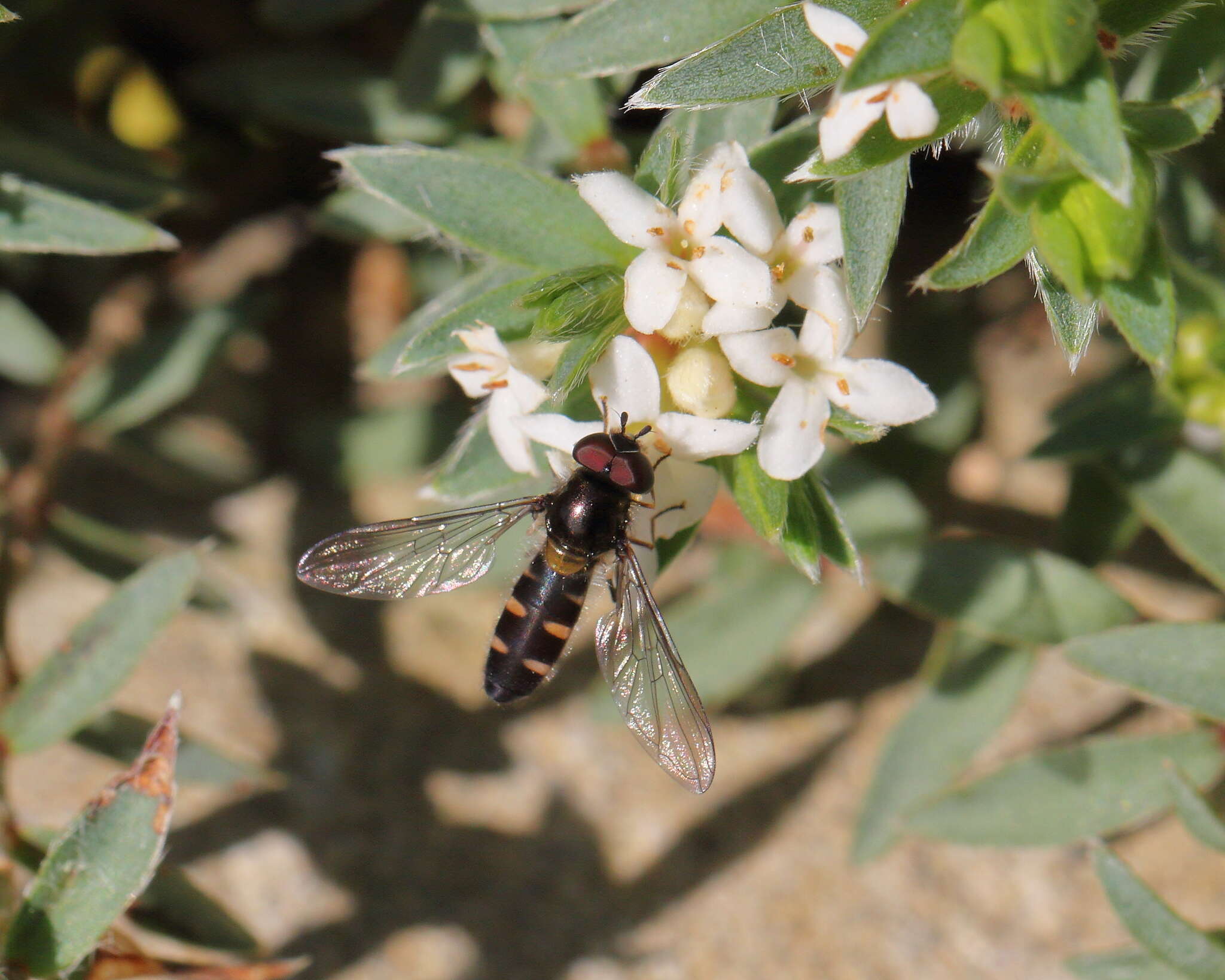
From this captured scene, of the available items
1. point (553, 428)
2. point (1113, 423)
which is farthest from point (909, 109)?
point (1113, 423)

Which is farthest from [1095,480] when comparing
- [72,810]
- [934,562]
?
[72,810]

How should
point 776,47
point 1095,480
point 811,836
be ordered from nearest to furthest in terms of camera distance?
1. point 776,47
2. point 1095,480
3. point 811,836

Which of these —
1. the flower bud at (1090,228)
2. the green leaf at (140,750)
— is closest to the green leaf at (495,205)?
the flower bud at (1090,228)

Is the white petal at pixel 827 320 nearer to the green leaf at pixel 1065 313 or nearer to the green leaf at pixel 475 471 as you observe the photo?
the green leaf at pixel 1065 313

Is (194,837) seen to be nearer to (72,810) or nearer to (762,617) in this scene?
(72,810)

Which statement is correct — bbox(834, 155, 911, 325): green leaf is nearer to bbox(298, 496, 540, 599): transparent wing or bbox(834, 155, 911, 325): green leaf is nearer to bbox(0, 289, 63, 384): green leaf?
bbox(298, 496, 540, 599): transparent wing

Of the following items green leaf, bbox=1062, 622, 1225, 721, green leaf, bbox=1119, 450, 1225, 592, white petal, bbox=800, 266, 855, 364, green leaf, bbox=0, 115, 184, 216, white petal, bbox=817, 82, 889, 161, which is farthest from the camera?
green leaf, bbox=0, 115, 184, 216

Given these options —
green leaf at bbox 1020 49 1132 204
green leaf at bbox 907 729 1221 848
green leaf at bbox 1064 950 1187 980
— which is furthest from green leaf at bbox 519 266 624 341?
green leaf at bbox 1064 950 1187 980

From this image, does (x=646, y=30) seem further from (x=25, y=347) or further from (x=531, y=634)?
(x=25, y=347)
